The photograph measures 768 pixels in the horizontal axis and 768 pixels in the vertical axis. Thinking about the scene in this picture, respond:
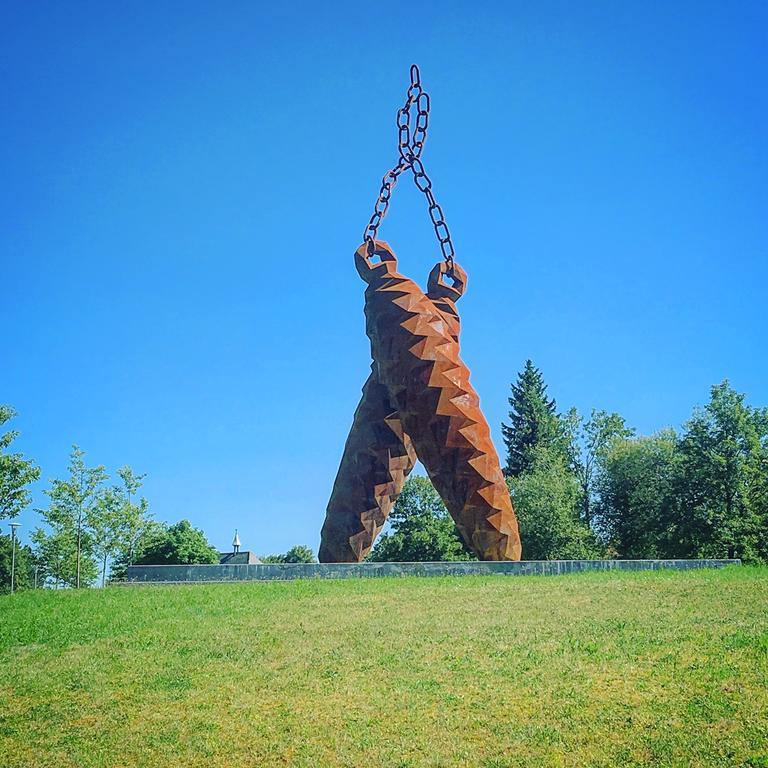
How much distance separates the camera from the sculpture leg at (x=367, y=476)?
19609mm

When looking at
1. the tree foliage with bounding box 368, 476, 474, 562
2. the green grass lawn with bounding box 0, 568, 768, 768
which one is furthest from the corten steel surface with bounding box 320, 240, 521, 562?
the tree foliage with bounding box 368, 476, 474, 562

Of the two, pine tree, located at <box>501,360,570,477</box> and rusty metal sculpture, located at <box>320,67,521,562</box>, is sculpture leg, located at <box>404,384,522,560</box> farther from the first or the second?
pine tree, located at <box>501,360,570,477</box>

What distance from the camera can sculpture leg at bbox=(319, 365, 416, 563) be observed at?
19609 millimetres

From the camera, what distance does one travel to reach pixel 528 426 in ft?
149

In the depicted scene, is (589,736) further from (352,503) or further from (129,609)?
(352,503)

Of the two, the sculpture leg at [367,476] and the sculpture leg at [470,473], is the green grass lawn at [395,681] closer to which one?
the sculpture leg at [470,473]

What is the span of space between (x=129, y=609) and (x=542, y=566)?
26.9ft

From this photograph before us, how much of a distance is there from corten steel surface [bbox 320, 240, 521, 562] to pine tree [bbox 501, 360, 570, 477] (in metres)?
24.4

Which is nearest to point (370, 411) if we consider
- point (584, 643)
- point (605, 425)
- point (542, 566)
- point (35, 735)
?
point (542, 566)

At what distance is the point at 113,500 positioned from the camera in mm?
33031

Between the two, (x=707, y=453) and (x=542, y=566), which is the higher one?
(x=707, y=453)

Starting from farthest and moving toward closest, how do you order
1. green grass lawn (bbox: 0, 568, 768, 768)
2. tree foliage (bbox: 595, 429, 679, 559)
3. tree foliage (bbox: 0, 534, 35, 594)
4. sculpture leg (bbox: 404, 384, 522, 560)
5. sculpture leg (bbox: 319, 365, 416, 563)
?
tree foliage (bbox: 0, 534, 35, 594) < tree foliage (bbox: 595, 429, 679, 559) < sculpture leg (bbox: 319, 365, 416, 563) < sculpture leg (bbox: 404, 384, 522, 560) < green grass lawn (bbox: 0, 568, 768, 768)

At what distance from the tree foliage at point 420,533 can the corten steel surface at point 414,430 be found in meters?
15.9

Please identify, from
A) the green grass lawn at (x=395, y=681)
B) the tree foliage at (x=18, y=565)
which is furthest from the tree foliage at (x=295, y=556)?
the green grass lawn at (x=395, y=681)
